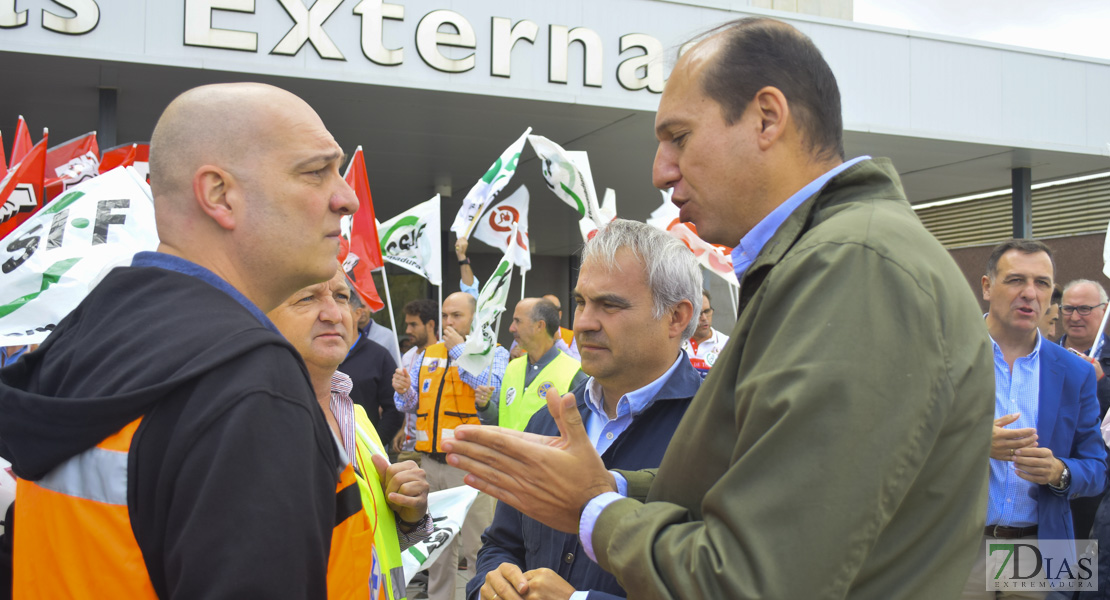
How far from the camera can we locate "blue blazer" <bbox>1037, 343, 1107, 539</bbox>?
12.9 ft

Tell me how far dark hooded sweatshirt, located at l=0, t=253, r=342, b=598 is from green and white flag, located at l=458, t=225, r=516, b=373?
5.45m

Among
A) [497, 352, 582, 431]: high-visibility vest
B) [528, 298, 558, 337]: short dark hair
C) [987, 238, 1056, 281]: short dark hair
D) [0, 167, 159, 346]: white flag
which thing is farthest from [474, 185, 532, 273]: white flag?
[987, 238, 1056, 281]: short dark hair

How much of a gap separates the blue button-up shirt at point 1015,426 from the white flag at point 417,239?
16.4ft

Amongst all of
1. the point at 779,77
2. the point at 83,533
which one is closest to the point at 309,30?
the point at 779,77

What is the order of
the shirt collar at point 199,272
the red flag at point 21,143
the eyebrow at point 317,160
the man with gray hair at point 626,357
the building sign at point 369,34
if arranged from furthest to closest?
the building sign at point 369,34, the red flag at point 21,143, the man with gray hair at point 626,357, the eyebrow at point 317,160, the shirt collar at point 199,272

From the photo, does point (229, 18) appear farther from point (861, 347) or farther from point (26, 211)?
point (861, 347)

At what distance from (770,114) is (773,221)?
0.21 metres

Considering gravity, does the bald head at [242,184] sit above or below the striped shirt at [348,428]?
above

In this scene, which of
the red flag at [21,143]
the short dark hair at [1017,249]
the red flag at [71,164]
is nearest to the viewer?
the short dark hair at [1017,249]

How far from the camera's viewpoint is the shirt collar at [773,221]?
155 centimetres

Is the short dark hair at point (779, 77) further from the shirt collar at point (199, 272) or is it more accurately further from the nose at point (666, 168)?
the shirt collar at point (199, 272)

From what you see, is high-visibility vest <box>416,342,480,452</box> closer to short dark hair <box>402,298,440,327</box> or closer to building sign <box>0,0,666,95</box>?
short dark hair <box>402,298,440,327</box>

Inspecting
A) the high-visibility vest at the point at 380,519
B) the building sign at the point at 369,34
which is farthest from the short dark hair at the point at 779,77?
the building sign at the point at 369,34

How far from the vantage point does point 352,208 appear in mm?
1757
